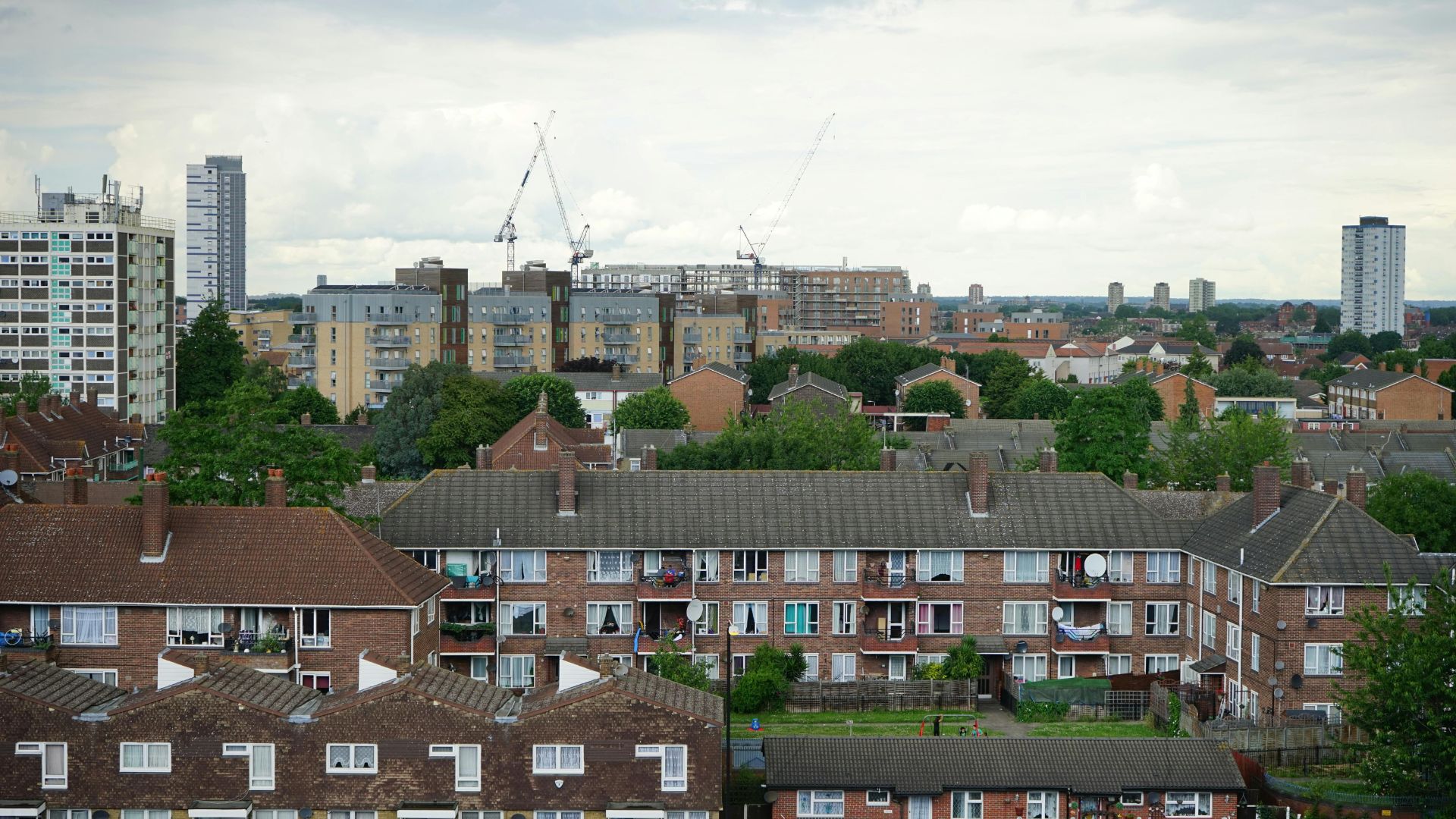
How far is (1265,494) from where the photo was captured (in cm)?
5716

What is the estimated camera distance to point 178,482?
5909 cm

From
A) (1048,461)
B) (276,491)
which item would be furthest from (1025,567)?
(276,491)

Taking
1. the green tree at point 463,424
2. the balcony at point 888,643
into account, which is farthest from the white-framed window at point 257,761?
the green tree at point 463,424

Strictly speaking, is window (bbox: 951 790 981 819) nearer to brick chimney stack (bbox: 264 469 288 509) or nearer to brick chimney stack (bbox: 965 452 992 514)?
brick chimney stack (bbox: 965 452 992 514)

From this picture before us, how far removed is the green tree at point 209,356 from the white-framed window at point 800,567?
101 meters

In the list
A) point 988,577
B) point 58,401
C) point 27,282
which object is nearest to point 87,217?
point 27,282

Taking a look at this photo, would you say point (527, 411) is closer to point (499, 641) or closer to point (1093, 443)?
point (1093, 443)

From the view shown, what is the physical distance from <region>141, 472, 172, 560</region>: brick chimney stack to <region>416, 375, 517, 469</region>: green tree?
53144 millimetres

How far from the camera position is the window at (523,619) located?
59406mm

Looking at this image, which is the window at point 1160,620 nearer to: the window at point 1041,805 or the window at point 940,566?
the window at point 940,566

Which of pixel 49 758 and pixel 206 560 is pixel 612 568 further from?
pixel 49 758

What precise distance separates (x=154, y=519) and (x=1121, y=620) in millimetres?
34976

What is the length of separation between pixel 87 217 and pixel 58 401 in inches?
1726

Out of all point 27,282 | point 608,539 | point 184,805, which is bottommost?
point 184,805
